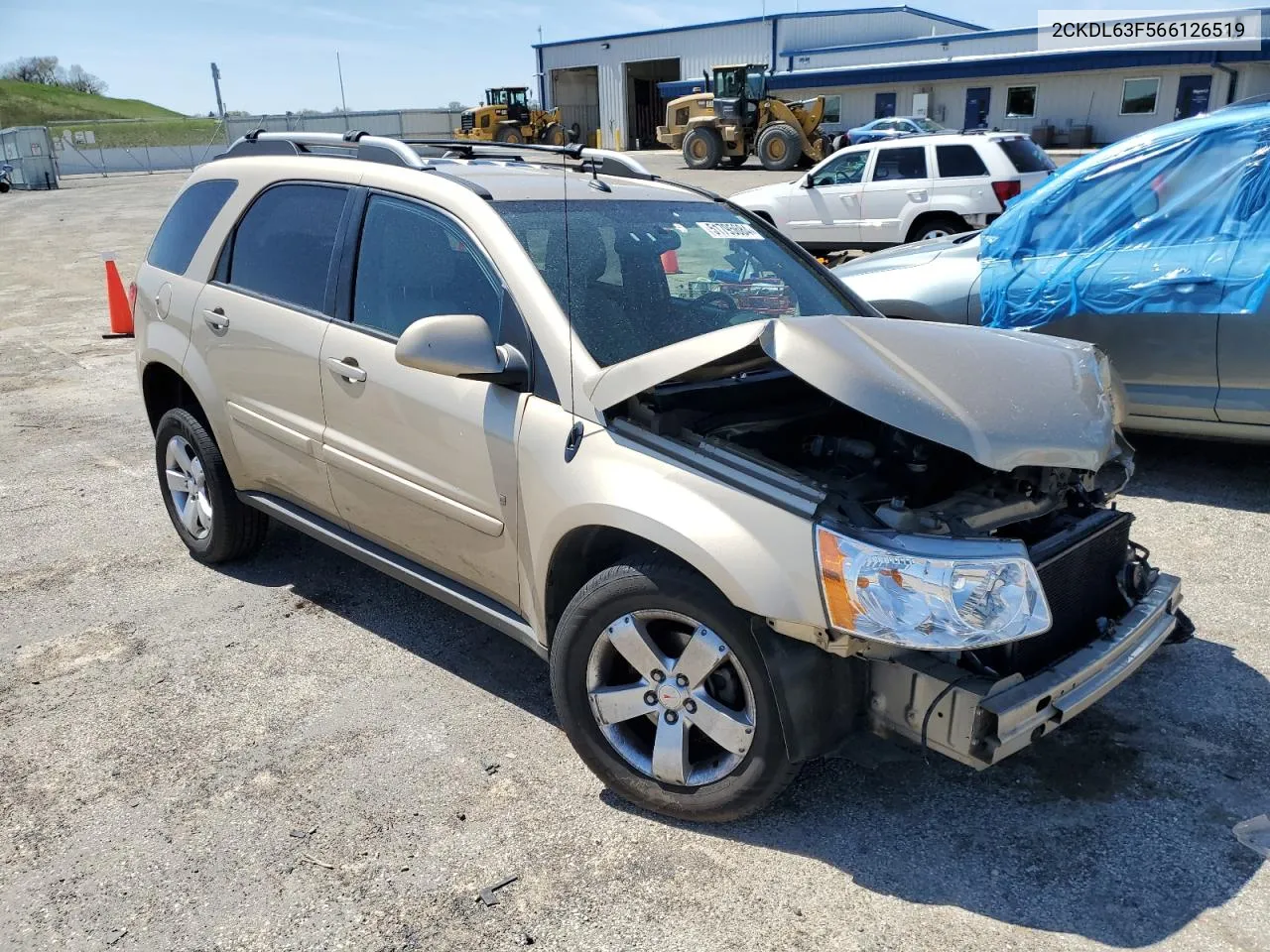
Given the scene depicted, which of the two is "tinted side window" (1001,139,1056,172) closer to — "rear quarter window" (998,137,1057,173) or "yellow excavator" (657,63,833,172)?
"rear quarter window" (998,137,1057,173)

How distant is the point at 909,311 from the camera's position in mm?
5926

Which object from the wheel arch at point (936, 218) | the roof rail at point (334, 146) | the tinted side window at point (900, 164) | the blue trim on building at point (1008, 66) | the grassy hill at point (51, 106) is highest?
the grassy hill at point (51, 106)

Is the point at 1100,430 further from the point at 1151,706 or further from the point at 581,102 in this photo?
the point at 581,102

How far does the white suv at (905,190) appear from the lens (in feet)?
40.8

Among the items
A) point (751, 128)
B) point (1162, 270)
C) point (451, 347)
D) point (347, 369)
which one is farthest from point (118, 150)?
point (451, 347)

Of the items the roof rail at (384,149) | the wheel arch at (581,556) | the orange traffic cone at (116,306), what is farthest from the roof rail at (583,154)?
the orange traffic cone at (116,306)

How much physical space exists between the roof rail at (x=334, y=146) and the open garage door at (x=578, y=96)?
52708mm

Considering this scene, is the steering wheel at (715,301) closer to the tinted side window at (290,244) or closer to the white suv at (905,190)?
the tinted side window at (290,244)

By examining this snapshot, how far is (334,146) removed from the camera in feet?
13.5

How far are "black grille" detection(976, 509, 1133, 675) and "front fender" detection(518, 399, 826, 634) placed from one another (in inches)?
24.7

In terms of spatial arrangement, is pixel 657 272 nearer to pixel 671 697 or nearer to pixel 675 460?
pixel 675 460

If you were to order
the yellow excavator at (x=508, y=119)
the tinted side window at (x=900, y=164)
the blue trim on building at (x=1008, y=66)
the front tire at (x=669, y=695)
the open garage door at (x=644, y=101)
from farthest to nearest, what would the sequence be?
the open garage door at (x=644, y=101), the yellow excavator at (x=508, y=119), the blue trim on building at (x=1008, y=66), the tinted side window at (x=900, y=164), the front tire at (x=669, y=695)

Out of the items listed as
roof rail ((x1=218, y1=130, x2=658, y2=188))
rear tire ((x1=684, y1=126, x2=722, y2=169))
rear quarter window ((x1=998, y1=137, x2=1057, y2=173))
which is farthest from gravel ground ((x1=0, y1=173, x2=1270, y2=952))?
rear tire ((x1=684, y1=126, x2=722, y2=169))

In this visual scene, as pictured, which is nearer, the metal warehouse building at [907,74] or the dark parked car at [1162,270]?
the dark parked car at [1162,270]
